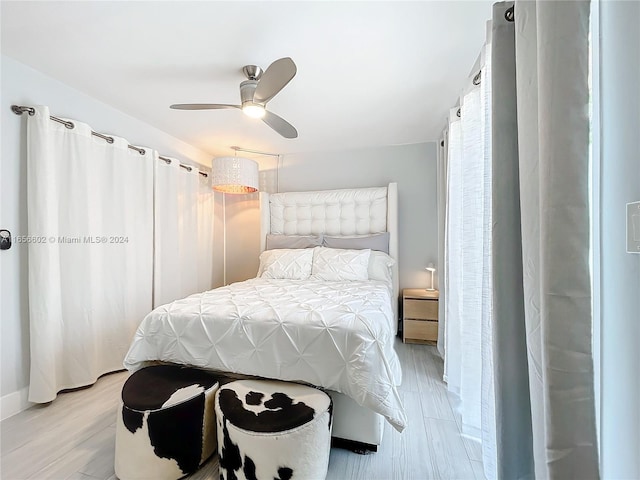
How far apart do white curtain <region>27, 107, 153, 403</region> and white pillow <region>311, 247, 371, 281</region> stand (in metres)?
1.74

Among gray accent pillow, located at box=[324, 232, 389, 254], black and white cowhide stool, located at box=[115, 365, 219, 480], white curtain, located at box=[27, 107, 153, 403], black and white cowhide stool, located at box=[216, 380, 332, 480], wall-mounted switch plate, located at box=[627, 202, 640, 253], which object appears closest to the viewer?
wall-mounted switch plate, located at box=[627, 202, 640, 253]

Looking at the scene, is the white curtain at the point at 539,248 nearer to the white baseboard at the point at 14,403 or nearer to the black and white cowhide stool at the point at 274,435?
the black and white cowhide stool at the point at 274,435

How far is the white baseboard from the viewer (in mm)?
1772

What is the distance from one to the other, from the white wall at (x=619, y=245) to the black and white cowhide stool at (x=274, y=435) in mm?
967

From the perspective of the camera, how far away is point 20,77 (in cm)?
187

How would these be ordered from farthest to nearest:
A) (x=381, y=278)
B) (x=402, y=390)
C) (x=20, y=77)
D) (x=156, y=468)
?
(x=381, y=278), (x=402, y=390), (x=20, y=77), (x=156, y=468)

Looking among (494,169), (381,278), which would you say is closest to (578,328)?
(494,169)

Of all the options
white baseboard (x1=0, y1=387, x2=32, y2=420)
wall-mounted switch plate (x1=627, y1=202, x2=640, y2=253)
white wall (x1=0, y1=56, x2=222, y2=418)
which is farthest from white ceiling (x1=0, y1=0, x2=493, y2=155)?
white baseboard (x1=0, y1=387, x2=32, y2=420)

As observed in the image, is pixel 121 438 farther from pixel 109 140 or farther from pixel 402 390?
pixel 109 140

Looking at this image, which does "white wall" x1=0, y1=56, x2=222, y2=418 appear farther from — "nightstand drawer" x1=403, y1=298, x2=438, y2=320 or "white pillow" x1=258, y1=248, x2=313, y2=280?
"nightstand drawer" x1=403, y1=298, x2=438, y2=320

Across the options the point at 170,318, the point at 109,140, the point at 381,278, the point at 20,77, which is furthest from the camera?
the point at 381,278

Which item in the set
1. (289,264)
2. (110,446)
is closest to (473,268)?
(289,264)

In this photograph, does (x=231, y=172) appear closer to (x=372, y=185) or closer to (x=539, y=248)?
(x=372, y=185)

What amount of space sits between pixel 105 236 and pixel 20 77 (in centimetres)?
121
